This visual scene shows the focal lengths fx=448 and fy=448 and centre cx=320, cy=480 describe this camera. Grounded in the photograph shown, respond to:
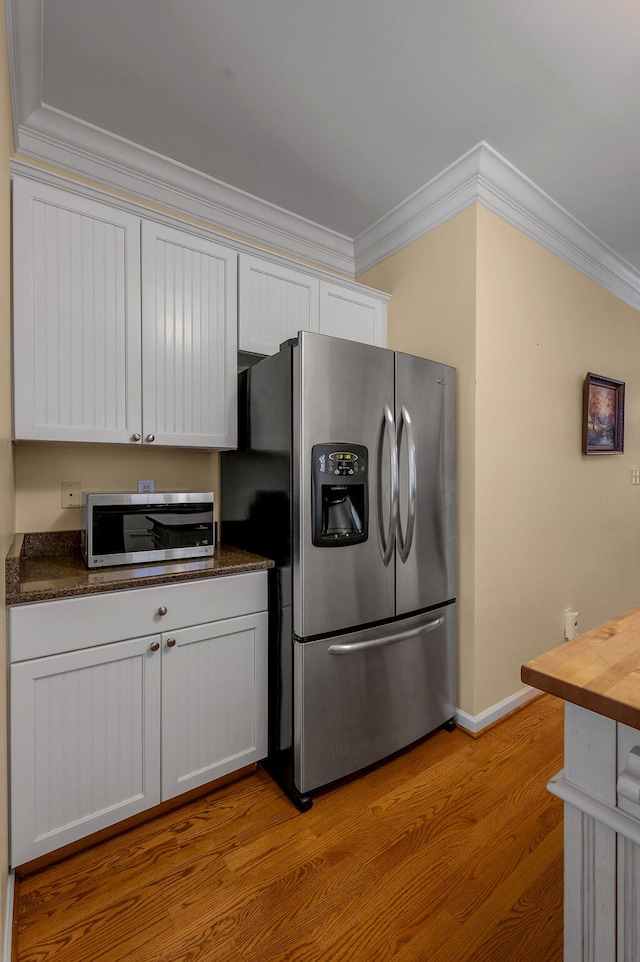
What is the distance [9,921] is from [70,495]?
4.51ft

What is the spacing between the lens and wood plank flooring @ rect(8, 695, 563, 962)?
3.98 feet

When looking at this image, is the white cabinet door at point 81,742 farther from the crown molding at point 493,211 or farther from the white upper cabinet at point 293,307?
the crown molding at point 493,211

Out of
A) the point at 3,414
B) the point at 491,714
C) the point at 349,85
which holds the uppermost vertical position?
the point at 349,85

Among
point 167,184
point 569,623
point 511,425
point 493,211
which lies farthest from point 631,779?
point 167,184

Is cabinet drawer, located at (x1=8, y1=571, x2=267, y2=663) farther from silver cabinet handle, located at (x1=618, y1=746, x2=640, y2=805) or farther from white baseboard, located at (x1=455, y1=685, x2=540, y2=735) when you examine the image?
silver cabinet handle, located at (x1=618, y1=746, x2=640, y2=805)

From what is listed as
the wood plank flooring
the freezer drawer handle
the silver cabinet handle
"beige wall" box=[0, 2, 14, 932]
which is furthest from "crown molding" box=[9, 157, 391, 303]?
the wood plank flooring

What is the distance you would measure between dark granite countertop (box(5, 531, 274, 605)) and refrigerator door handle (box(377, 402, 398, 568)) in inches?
18.9

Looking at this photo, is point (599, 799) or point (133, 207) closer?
point (599, 799)

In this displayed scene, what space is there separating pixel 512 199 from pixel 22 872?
3378mm

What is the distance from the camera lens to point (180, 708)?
1.63 m

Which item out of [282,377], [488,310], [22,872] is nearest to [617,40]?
[488,310]

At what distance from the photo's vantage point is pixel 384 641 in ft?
6.14

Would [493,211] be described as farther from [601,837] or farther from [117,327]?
[601,837]

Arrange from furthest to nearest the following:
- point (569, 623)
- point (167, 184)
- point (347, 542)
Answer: point (569, 623)
point (167, 184)
point (347, 542)
